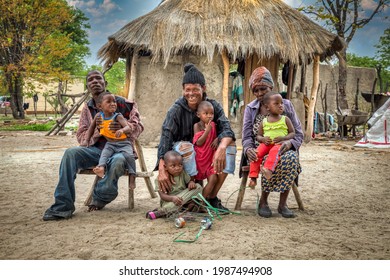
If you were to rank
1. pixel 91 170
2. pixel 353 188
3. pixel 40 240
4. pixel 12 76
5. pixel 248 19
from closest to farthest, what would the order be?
pixel 40 240, pixel 91 170, pixel 353 188, pixel 248 19, pixel 12 76

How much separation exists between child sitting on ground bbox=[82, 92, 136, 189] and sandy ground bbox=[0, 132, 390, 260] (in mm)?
472

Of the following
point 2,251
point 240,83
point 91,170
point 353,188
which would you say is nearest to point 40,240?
point 2,251

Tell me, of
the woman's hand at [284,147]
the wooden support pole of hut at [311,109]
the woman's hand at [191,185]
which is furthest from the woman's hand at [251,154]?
the wooden support pole of hut at [311,109]

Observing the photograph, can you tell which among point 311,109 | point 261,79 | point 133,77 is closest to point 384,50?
point 311,109

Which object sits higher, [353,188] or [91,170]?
[91,170]

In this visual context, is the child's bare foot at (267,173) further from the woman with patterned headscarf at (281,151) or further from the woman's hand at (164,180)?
the woman's hand at (164,180)

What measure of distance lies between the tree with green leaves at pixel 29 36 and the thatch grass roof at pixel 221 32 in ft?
15.3

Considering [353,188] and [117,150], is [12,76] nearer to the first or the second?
[117,150]

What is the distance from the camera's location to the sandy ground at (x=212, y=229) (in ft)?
6.82

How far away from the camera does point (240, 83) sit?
836cm

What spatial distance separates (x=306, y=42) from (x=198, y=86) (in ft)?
19.4

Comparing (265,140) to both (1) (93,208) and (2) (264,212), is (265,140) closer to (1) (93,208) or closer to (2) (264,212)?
(2) (264,212)

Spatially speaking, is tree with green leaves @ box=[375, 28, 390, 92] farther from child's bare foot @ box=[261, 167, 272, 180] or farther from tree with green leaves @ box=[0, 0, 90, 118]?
tree with green leaves @ box=[0, 0, 90, 118]

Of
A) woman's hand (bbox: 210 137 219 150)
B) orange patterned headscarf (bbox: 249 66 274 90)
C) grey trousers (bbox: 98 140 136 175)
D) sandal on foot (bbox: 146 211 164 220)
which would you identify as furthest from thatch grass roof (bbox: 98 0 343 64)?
sandal on foot (bbox: 146 211 164 220)
